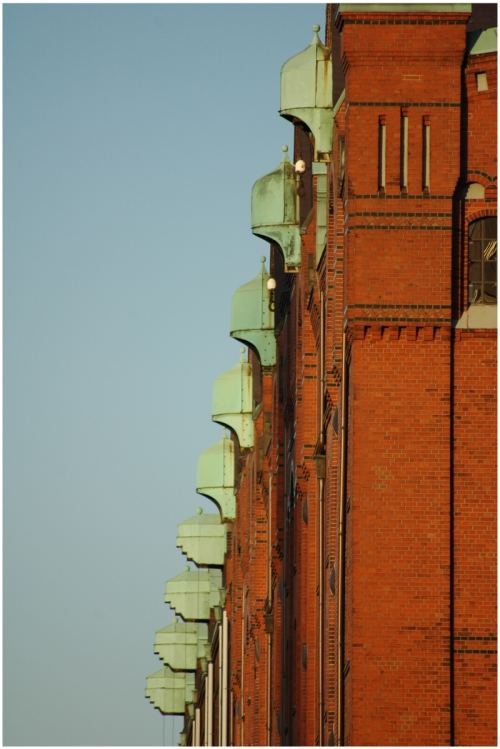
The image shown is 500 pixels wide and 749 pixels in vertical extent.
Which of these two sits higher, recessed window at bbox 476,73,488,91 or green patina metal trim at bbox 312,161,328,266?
recessed window at bbox 476,73,488,91

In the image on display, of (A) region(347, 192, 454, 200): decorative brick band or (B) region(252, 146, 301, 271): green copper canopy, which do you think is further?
(B) region(252, 146, 301, 271): green copper canopy

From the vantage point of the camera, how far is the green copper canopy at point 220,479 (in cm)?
7088

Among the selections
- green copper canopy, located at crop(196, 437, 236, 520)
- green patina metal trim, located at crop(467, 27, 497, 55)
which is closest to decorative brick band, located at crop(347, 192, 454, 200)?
green patina metal trim, located at crop(467, 27, 497, 55)

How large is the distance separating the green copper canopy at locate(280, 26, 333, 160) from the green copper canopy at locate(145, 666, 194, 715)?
56.2 metres

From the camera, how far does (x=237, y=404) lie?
62875mm

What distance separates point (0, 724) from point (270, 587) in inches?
1011

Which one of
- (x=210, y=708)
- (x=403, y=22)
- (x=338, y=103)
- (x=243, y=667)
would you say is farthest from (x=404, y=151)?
(x=210, y=708)

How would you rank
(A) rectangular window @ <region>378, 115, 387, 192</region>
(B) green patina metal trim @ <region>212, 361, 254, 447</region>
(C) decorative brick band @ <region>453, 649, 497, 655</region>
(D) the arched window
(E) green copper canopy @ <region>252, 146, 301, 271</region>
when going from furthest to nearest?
(B) green patina metal trim @ <region>212, 361, 254, 447</region>
(E) green copper canopy @ <region>252, 146, 301, 271</region>
(D) the arched window
(A) rectangular window @ <region>378, 115, 387, 192</region>
(C) decorative brick band @ <region>453, 649, 497, 655</region>

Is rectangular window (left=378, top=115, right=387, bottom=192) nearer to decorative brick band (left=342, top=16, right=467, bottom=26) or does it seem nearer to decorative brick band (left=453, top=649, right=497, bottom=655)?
decorative brick band (left=342, top=16, right=467, bottom=26)

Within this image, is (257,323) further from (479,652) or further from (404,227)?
(479,652)

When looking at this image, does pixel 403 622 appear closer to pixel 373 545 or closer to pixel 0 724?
pixel 373 545

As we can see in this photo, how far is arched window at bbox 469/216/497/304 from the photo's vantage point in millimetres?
34312

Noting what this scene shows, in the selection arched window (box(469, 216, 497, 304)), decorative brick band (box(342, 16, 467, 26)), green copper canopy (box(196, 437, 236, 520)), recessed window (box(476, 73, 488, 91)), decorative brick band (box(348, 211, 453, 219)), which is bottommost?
green copper canopy (box(196, 437, 236, 520))

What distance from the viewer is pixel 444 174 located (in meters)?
34.1
